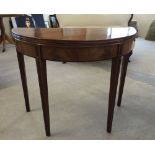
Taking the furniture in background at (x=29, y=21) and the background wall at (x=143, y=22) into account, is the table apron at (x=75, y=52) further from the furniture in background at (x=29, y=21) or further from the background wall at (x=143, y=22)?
the background wall at (x=143, y=22)

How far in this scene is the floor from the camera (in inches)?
53.4

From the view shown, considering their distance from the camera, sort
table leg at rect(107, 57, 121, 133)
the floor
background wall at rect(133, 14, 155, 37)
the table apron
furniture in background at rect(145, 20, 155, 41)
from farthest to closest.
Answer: background wall at rect(133, 14, 155, 37), furniture in background at rect(145, 20, 155, 41), the floor, table leg at rect(107, 57, 121, 133), the table apron

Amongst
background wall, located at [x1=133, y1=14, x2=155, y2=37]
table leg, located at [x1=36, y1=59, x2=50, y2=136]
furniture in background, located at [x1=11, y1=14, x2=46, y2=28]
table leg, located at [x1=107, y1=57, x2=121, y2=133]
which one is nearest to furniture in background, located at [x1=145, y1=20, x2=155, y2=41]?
background wall, located at [x1=133, y1=14, x2=155, y2=37]

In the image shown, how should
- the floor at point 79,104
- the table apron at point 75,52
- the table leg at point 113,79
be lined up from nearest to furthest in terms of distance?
the table apron at point 75,52 < the table leg at point 113,79 < the floor at point 79,104

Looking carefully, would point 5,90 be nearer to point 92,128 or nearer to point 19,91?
point 19,91

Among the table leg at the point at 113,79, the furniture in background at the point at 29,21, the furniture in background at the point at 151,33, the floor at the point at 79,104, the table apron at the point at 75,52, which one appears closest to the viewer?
the table apron at the point at 75,52

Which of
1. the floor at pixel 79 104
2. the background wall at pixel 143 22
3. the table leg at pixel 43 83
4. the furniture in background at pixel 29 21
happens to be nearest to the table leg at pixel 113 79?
the floor at pixel 79 104

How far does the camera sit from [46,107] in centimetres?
124

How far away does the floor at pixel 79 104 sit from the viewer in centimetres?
136

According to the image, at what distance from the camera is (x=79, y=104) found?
5.59ft

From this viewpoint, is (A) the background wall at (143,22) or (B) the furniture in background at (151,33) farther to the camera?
(A) the background wall at (143,22)

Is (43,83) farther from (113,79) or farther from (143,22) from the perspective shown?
(143,22)

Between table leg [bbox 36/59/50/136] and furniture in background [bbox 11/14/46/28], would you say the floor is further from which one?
furniture in background [bbox 11/14/46/28]
